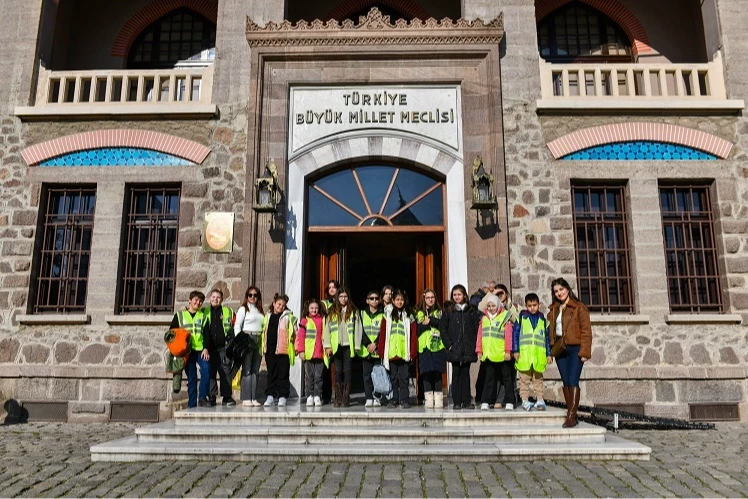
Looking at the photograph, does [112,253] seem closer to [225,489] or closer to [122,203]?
[122,203]

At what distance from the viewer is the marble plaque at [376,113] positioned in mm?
10023

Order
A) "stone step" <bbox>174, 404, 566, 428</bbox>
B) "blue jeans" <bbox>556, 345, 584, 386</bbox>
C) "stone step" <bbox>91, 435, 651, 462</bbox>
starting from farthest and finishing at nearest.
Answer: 1. "stone step" <bbox>174, 404, 566, 428</bbox>
2. "blue jeans" <bbox>556, 345, 584, 386</bbox>
3. "stone step" <bbox>91, 435, 651, 462</bbox>

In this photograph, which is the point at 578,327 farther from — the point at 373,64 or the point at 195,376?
the point at 373,64

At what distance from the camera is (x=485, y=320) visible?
7570 mm

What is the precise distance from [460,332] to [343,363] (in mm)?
1653

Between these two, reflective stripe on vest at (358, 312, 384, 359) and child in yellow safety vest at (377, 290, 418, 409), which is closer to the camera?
child in yellow safety vest at (377, 290, 418, 409)

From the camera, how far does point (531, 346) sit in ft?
23.9

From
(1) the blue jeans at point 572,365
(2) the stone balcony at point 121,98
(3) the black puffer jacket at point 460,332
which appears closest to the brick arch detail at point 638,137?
(3) the black puffer jacket at point 460,332

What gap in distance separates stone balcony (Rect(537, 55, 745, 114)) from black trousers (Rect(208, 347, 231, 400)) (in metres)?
6.63

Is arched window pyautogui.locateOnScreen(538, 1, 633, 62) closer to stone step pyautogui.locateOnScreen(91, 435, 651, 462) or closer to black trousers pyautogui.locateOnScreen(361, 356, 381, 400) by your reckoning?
black trousers pyautogui.locateOnScreen(361, 356, 381, 400)

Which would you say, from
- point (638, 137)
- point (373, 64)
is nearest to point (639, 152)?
point (638, 137)

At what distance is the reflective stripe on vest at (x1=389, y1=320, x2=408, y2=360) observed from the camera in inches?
302

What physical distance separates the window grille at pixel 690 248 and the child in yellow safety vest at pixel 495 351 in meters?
3.91

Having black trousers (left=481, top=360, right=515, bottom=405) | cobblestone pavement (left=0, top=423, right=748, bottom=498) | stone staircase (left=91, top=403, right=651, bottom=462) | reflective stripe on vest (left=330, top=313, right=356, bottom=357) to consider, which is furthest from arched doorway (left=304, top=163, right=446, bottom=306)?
cobblestone pavement (left=0, top=423, right=748, bottom=498)
